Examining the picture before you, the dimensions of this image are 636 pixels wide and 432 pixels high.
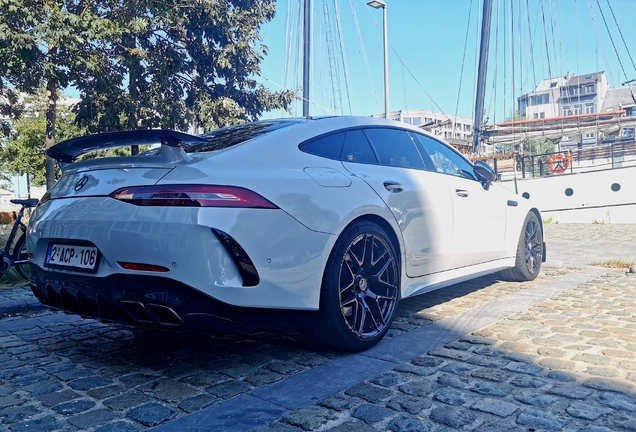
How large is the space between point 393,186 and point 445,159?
1209 millimetres

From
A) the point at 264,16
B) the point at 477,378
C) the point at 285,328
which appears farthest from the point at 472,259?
the point at 264,16

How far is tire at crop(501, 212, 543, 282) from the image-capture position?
563cm

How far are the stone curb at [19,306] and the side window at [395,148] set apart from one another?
3433 mm

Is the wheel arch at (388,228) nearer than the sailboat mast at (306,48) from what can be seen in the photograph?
Yes

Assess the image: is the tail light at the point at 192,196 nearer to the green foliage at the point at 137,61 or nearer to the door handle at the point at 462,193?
the door handle at the point at 462,193

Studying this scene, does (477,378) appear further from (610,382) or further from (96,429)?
(96,429)

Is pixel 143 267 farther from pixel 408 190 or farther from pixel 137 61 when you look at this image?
pixel 137 61

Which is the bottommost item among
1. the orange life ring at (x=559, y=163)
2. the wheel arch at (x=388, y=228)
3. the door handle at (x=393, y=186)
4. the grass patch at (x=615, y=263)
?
the grass patch at (x=615, y=263)

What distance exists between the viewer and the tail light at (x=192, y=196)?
2.62 metres

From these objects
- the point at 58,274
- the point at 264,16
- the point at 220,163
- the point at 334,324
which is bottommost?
the point at 334,324

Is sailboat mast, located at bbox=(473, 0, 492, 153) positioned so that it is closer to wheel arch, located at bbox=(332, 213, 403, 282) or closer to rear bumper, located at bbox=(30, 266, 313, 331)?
wheel arch, located at bbox=(332, 213, 403, 282)

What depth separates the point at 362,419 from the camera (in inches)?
91.0

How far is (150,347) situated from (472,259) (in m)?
2.63

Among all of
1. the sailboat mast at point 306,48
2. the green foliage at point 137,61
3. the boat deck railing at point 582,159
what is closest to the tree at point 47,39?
the green foliage at point 137,61
